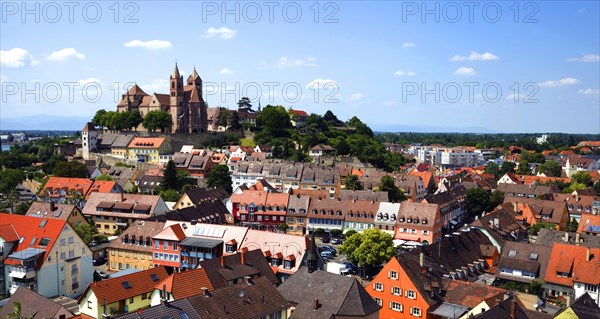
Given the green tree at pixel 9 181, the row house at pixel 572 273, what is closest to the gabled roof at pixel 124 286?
the row house at pixel 572 273

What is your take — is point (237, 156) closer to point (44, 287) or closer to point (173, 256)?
point (173, 256)

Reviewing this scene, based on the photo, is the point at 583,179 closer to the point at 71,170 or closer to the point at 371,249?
the point at 371,249

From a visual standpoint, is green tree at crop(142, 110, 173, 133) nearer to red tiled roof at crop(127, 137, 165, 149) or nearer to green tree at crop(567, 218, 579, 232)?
red tiled roof at crop(127, 137, 165, 149)

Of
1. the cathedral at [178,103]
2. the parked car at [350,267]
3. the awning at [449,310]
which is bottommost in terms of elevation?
the parked car at [350,267]

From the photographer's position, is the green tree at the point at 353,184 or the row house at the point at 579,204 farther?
the green tree at the point at 353,184

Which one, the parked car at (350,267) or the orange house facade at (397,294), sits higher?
the orange house facade at (397,294)

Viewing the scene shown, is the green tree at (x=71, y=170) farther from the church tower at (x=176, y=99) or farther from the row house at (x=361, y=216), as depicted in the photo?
the row house at (x=361, y=216)
